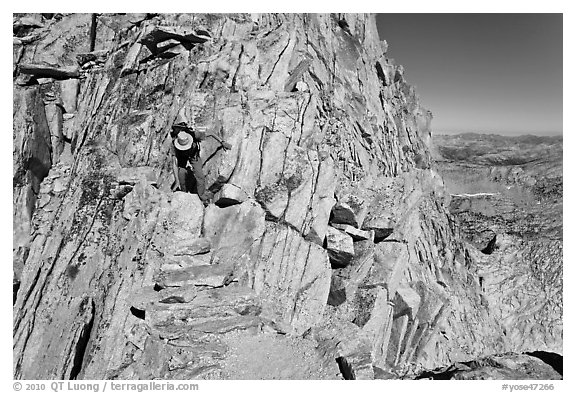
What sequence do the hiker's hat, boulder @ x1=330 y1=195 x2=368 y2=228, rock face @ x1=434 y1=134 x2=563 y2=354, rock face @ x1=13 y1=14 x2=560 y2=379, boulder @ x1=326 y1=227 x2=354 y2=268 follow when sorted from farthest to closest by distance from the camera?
rock face @ x1=434 y1=134 x2=563 y2=354
boulder @ x1=330 y1=195 x2=368 y2=228
boulder @ x1=326 y1=227 x2=354 y2=268
the hiker's hat
rock face @ x1=13 y1=14 x2=560 y2=379

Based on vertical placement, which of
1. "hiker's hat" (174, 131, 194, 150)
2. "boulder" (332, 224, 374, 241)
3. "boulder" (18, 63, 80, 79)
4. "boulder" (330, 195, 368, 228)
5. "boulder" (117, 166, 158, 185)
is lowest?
"boulder" (332, 224, 374, 241)

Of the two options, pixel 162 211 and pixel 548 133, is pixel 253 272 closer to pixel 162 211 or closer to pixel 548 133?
pixel 162 211

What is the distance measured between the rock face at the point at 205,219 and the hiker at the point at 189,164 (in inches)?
15.5

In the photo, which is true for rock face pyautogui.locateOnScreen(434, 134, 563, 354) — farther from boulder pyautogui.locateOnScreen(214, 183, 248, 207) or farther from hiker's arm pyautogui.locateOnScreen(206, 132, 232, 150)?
boulder pyautogui.locateOnScreen(214, 183, 248, 207)

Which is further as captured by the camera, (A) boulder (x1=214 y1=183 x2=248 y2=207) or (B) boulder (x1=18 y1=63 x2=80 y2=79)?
(B) boulder (x1=18 y1=63 x2=80 y2=79)

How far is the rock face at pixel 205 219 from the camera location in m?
13.2

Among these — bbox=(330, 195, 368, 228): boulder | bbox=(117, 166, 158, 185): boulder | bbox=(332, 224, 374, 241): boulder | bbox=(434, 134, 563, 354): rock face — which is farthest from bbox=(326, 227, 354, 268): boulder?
bbox=(434, 134, 563, 354): rock face

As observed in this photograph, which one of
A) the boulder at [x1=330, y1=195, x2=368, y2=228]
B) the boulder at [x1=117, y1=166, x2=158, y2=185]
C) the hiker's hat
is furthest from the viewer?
the boulder at [x1=330, y1=195, x2=368, y2=228]

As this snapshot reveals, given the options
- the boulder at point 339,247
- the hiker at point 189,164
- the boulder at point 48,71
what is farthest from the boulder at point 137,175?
the boulder at point 339,247

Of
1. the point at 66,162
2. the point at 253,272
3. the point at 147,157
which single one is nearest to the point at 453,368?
the point at 253,272

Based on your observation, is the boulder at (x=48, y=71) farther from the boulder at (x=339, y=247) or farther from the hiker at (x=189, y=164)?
the boulder at (x=339, y=247)

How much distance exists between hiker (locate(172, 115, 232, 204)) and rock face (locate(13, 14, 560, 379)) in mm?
394

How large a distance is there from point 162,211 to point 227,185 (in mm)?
2361

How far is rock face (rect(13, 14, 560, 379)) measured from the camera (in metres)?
13.2
